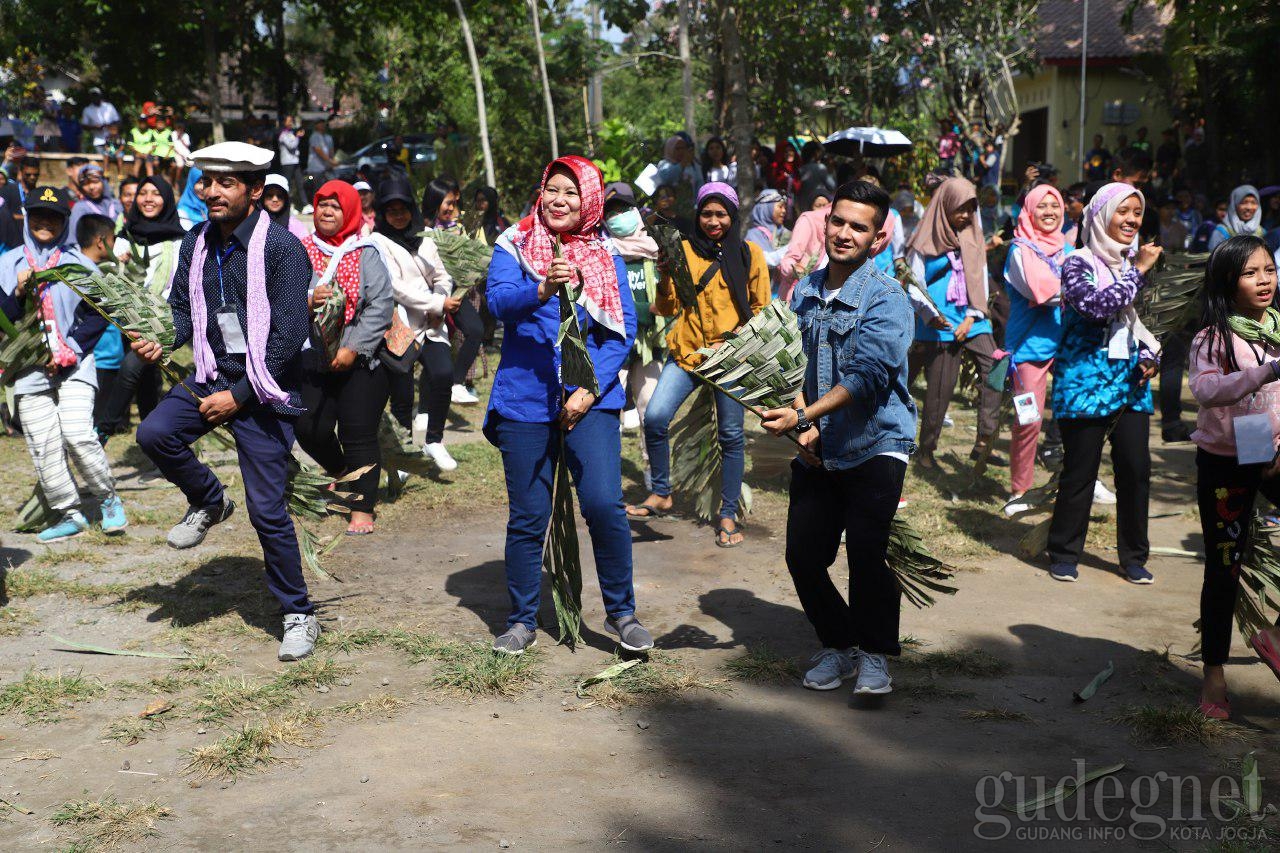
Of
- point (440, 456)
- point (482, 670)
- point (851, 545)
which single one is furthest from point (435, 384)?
point (851, 545)

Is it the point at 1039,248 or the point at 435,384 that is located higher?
the point at 1039,248

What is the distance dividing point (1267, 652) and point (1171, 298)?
8.22ft

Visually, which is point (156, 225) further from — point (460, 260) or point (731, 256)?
point (731, 256)

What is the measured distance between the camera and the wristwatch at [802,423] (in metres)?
4.53

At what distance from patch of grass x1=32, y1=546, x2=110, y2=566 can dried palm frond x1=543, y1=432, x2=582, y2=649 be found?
286 centimetres

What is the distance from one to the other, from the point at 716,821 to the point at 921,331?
5.07 m

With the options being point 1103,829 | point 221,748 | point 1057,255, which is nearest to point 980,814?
point 1103,829

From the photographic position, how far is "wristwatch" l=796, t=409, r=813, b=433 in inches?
178

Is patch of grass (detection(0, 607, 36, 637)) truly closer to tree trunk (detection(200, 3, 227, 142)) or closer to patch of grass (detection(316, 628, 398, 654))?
patch of grass (detection(316, 628, 398, 654))

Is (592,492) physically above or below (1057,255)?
below

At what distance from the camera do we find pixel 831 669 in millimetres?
4914

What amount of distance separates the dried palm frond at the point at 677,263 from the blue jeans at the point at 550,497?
1.82 m

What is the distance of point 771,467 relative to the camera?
6367 millimetres

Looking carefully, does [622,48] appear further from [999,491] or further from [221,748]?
[221,748]
